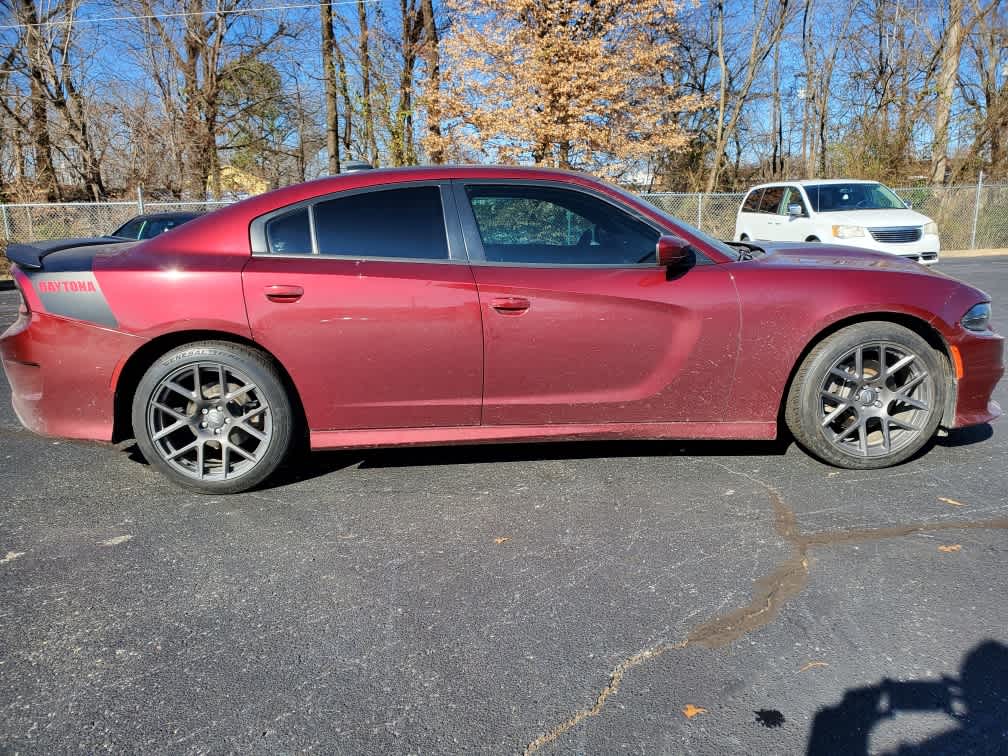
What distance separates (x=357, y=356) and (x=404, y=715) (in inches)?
69.7

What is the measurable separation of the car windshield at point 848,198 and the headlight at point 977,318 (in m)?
9.46

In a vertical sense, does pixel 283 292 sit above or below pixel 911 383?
above

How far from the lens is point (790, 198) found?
1296cm

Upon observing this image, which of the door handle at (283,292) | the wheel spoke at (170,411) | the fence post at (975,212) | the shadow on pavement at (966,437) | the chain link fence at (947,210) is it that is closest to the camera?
the door handle at (283,292)

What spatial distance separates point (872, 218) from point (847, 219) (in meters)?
0.45

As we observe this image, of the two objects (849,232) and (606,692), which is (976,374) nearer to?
(606,692)

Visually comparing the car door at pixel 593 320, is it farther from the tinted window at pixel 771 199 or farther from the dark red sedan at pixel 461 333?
the tinted window at pixel 771 199

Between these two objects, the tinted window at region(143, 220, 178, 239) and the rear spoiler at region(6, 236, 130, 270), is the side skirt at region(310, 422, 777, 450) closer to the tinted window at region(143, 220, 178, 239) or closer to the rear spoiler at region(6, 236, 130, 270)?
the rear spoiler at region(6, 236, 130, 270)

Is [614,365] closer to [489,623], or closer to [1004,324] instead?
[489,623]


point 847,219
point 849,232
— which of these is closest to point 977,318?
point 849,232

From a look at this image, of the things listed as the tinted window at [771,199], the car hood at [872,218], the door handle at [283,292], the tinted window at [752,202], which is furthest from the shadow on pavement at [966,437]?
the tinted window at [752,202]

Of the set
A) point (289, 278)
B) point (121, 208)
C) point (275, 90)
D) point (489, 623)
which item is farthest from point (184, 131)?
point (489, 623)

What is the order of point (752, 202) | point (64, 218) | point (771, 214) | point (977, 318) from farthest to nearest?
point (64, 218) → point (752, 202) → point (771, 214) → point (977, 318)

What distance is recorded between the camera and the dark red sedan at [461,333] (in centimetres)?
323
